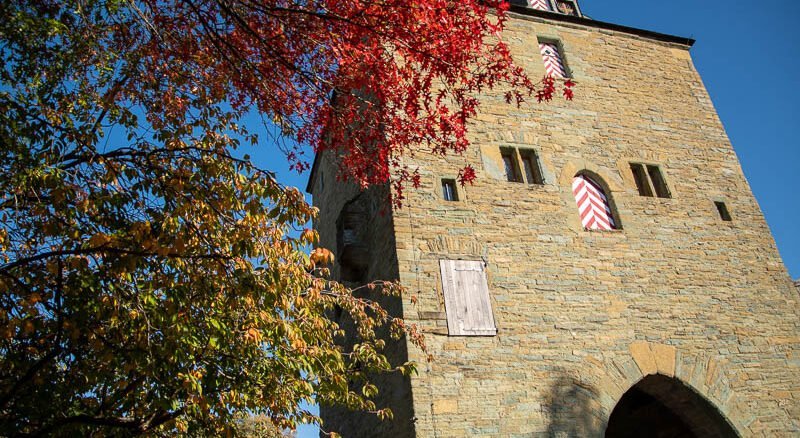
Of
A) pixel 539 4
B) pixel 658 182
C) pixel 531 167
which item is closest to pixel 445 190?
pixel 531 167

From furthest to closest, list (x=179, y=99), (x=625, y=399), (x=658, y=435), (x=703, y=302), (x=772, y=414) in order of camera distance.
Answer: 1. (x=625, y=399)
2. (x=658, y=435)
3. (x=703, y=302)
4. (x=772, y=414)
5. (x=179, y=99)

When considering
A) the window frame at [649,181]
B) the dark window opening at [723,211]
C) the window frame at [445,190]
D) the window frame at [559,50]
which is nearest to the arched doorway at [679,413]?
the window frame at [649,181]

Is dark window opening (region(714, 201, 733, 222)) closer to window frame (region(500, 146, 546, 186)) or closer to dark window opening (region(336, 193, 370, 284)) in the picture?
window frame (region(500, 146, 546, 186))

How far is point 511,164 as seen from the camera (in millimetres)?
10172

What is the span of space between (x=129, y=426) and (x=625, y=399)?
9423 millimetres

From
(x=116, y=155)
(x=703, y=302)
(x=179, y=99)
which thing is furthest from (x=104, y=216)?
(x=703, y=302)

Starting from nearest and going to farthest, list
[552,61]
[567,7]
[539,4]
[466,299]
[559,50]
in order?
[466,299]
[552,61]
[559,50]
[539,4]
[567,7]

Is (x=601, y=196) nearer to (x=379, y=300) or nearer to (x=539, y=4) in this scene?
(x=379, y=300)

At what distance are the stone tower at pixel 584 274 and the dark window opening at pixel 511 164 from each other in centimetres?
3

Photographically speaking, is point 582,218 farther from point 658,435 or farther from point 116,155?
point 116,155

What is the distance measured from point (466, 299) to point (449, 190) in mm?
1920

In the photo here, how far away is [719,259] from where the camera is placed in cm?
1018

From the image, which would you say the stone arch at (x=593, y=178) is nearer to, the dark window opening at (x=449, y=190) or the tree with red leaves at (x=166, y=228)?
the dark window opening at (x=449, y=190)

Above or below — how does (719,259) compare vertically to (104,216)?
above
